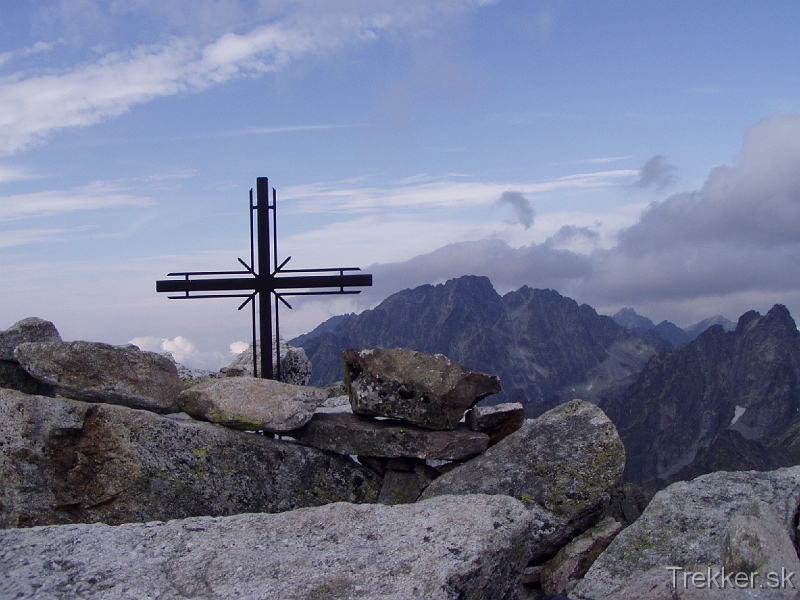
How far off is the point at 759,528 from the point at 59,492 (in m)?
7.70

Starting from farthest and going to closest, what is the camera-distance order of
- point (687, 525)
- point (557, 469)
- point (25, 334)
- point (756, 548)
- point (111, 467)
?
point (25, 334)
point (557, 469)
point (111, 467)
point (687, 525)
point (756, 548)

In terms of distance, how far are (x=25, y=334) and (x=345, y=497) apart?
5.66m

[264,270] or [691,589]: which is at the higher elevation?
[264,270]

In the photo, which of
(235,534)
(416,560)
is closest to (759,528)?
(416,560)

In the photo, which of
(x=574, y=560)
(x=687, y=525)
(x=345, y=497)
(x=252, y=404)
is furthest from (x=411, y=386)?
(x=687, y=525)

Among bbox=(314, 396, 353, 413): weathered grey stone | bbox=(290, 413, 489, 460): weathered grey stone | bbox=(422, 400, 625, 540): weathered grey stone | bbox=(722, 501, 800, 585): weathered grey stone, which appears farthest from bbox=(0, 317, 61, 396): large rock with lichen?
bbox=(722, 501, 800, 585): weathered grey stone

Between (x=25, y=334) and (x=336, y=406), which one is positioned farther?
(x=336, y=406)

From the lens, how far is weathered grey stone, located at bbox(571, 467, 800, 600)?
7.30m

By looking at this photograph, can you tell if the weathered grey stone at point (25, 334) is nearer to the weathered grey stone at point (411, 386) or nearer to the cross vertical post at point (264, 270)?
the cross vertical post at point (264, 270)

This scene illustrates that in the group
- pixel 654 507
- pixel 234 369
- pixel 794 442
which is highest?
pixel 234 369

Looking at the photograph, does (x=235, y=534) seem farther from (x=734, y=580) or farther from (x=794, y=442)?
(x=794, y=442)

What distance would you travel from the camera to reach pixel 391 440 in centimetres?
894

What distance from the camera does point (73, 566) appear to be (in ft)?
18.5

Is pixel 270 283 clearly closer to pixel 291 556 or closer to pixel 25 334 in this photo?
pixel 25 334
